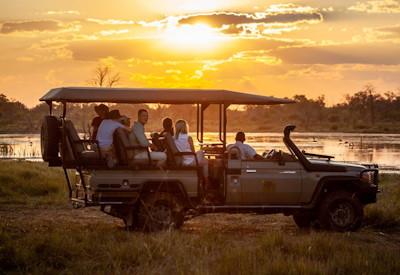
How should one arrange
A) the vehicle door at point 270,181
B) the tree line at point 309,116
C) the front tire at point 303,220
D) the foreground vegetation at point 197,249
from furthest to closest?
the tree line at point 309,116 → the front tire at point 303,220 → the vehicle door at point 270,181 → the foreground vegetation at point 197,249

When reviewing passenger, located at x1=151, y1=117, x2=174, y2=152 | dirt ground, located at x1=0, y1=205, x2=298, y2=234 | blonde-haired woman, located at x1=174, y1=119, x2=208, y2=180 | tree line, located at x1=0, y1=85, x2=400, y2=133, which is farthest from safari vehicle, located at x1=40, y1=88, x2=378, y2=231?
tree line, located at x1=0, y1=85, x2=400, y2=133

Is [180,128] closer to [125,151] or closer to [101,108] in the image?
[125,151]

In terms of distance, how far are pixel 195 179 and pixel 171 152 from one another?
0.56 meters

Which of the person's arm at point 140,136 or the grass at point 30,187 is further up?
the person's arm at point 140,136

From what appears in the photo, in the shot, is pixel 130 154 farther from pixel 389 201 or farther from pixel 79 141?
pixel 389 201

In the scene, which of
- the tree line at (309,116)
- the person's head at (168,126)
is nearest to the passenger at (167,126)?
the person's head at (168,126)

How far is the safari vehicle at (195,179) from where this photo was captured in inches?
469

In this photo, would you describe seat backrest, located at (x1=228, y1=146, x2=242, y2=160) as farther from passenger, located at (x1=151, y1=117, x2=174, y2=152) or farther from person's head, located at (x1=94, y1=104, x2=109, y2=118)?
person's head, located at (x1=94, y1=104, x2=109, y2=118)

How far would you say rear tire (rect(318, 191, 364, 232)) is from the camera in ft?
41.8

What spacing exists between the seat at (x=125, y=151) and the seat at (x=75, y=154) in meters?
0.28

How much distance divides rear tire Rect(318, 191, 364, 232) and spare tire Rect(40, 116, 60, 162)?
14.4 ft

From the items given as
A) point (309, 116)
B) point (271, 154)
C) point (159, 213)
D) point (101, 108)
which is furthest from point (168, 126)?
point (309, 116)

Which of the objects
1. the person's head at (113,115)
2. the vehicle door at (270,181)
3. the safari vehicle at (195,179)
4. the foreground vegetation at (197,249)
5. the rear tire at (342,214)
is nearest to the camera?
the foreground vegetation at (197,249)

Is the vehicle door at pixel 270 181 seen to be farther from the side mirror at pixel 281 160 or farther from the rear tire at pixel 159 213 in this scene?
the rear tire at pixel 159 213
